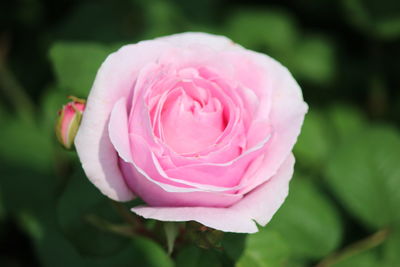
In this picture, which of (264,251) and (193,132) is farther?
(264,251)

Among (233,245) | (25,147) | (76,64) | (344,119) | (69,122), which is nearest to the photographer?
(69,122)

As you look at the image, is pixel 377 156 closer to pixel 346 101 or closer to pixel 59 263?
pixel 346 101

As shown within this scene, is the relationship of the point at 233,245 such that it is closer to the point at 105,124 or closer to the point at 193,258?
the point at 193,258

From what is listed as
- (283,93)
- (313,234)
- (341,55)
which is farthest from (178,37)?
(341,55)

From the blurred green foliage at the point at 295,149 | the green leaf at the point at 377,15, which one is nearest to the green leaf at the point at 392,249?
the blurred green foliage at the point at 295,149

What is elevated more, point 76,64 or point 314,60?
point 76,64

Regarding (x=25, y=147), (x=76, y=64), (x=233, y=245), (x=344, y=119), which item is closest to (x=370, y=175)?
(x=344, y=119)

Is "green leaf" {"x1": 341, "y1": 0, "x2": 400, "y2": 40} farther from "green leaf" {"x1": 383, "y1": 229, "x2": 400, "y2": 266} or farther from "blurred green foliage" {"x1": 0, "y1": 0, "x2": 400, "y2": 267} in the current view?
"green leaf" {"x1": 383, "y1": 229, "x2": 400, "y2": 266}
